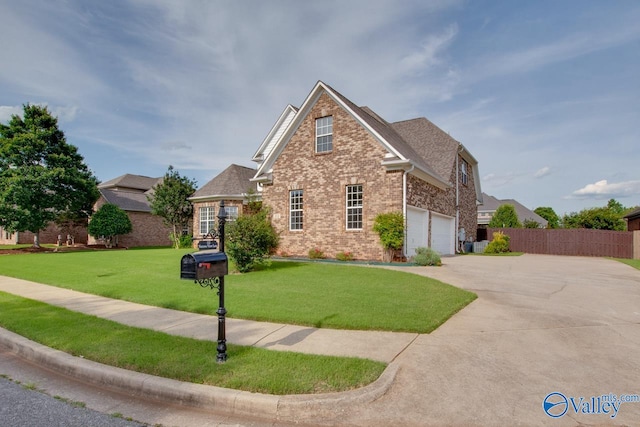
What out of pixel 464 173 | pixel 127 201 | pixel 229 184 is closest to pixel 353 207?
pixel 464 173

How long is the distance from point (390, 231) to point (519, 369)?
34.7 feet

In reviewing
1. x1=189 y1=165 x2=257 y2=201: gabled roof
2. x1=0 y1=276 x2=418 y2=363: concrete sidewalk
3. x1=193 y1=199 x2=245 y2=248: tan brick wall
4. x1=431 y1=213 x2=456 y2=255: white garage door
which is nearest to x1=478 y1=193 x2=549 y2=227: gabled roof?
x1=431 y1=213 x2=456 y2=255: white garage door

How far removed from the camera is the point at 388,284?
31.6 feet

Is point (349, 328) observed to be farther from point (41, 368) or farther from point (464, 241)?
point (464, 241)

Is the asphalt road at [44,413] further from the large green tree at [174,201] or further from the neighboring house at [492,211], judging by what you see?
the neighboring house at [492,211]

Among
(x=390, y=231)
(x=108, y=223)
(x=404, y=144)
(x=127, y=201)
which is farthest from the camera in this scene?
(x=127, y=201)

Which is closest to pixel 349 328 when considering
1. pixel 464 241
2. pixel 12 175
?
pixel 464 241

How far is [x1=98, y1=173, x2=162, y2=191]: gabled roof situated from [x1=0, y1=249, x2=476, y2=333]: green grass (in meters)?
35.9

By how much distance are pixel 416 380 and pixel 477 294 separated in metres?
5.67

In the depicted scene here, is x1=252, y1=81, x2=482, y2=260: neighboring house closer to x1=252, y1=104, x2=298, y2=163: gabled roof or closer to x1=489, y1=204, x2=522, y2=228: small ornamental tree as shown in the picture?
x1=252, y1=104, x2=298, y2=163: gabled roof

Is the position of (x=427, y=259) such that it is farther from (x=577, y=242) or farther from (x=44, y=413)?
(x=577, y=242)

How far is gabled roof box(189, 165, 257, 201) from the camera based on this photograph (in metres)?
25.3

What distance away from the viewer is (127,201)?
34.1 metres

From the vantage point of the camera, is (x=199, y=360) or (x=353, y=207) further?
(x=353, y=207)
